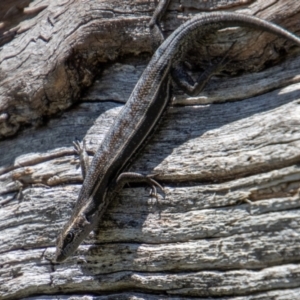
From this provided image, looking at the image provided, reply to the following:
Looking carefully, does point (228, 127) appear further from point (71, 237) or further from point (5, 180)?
point (5, 180)

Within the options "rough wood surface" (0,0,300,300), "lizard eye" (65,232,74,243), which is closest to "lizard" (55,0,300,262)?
"lizard eye" (65,232,74,243)

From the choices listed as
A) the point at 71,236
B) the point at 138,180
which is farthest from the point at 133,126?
the point at 71,236

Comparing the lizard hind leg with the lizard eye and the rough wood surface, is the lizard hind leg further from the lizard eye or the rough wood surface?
the lizard eye

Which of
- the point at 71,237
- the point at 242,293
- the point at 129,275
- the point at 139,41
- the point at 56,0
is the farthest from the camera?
the point at 56,0

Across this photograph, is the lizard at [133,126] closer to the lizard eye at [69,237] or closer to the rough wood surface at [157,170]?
the lizard eye at [69,237]

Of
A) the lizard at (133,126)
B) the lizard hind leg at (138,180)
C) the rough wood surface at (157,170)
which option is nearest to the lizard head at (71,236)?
the lizard at (133,126)

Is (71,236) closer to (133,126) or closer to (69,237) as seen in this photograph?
(69,237)

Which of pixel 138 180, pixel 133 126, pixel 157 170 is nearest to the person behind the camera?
pixel 157 170

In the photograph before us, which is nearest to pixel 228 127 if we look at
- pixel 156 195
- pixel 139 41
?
pixel 156 195
